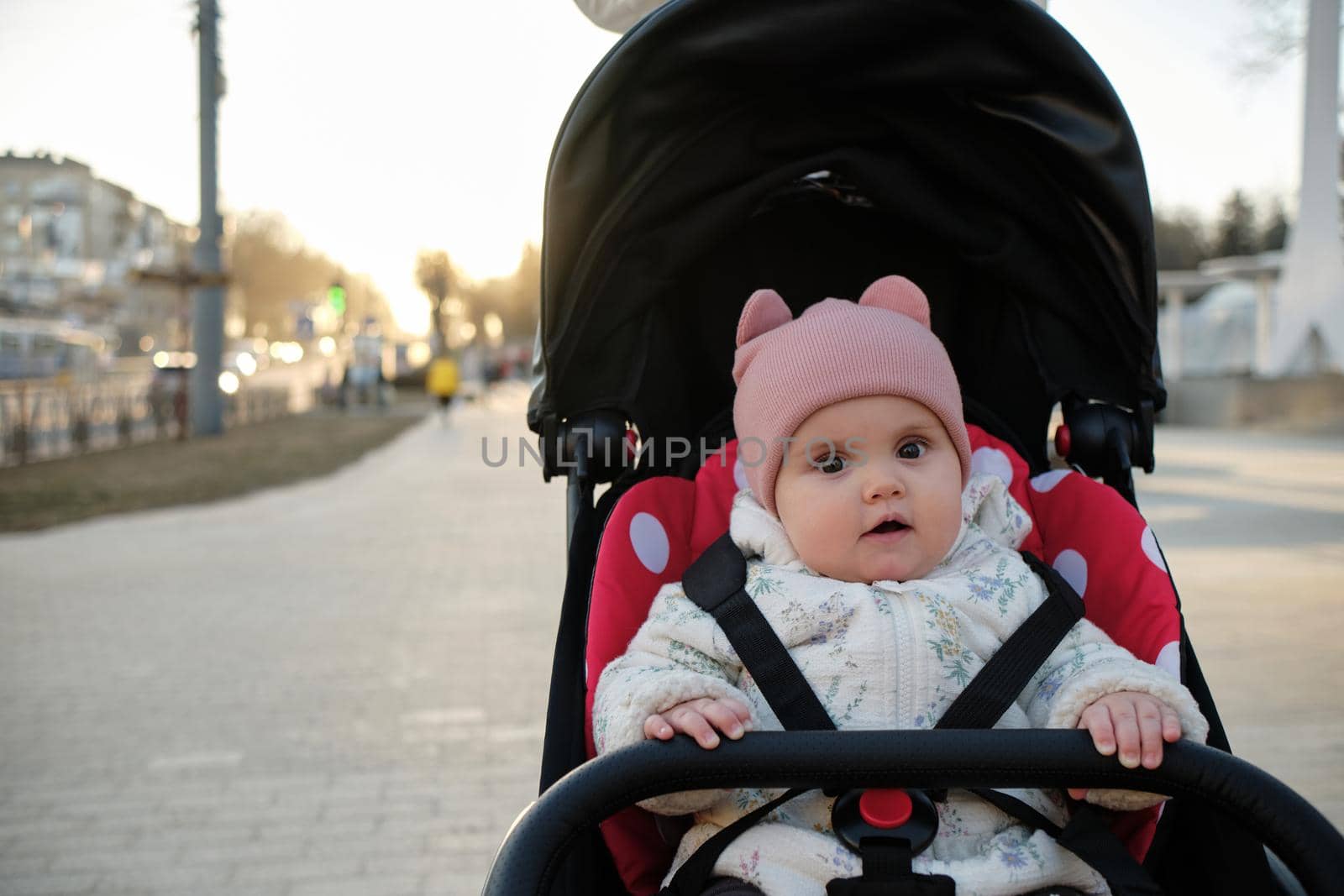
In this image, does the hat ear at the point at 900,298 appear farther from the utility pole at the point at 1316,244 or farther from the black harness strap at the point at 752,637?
the utility pole at the point at 1316,244

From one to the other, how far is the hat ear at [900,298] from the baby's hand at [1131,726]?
30.5 inches

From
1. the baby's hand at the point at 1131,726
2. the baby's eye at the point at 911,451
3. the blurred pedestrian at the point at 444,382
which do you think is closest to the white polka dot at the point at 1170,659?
the baby's hand at the point at 1131,726

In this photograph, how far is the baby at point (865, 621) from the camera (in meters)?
1.70

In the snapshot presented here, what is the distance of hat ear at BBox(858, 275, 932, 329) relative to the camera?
2143 millimetres

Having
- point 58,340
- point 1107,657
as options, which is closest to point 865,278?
point 1107,657

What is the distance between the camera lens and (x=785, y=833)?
5.71ft

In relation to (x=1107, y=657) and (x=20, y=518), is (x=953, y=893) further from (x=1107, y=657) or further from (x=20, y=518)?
(x=20, y=518)

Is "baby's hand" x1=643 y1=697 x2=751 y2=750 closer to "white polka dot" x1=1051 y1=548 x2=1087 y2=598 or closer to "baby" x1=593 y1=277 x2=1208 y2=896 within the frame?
"baby" x1=593 y1=277 x2=1208 y2=896

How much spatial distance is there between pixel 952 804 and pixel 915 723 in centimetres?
13

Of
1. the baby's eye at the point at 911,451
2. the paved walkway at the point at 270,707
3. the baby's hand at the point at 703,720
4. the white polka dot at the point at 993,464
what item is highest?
the baby's eye at the point at 911,451

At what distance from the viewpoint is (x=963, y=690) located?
5.92ft

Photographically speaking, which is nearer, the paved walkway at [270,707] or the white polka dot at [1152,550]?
the white polka dot at [1152,550]

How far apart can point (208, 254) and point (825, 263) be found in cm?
1888

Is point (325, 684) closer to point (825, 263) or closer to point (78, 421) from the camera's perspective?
point (825, 263)
